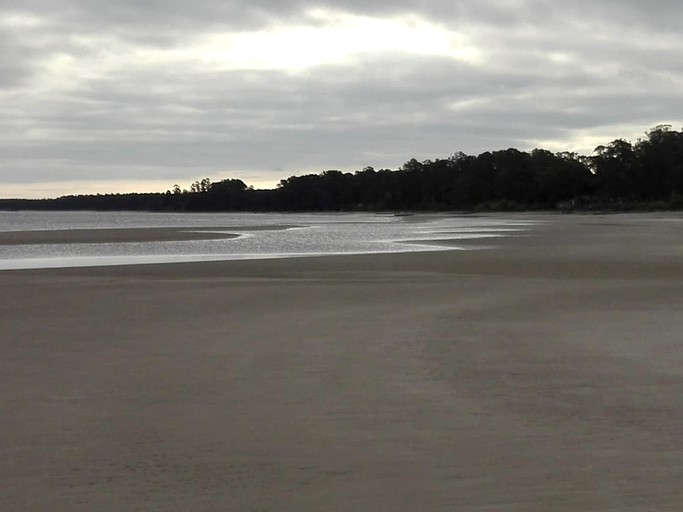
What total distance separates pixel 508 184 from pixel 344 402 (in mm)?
113693

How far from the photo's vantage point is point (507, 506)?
171 inches

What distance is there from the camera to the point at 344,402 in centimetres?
661

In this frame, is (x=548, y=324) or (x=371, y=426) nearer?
(x=371, y=426)

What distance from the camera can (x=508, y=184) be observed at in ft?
384

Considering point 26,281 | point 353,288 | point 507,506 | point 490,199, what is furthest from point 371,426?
point 490,199

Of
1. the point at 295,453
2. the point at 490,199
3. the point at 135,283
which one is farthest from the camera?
the point at 490,199

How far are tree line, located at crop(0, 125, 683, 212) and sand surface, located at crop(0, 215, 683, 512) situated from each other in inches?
3126

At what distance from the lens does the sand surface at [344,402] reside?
15.1 feet

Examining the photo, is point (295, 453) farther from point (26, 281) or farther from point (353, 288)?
point (26, 281)

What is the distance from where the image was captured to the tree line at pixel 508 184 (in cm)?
9975

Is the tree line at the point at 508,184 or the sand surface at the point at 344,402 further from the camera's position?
the tree line at the point at 508,184

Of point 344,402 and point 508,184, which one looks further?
point 508,184

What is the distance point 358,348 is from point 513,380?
2.16 meters

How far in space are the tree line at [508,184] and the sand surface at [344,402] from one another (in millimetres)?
79399
